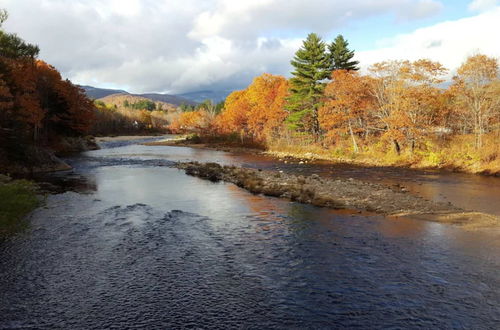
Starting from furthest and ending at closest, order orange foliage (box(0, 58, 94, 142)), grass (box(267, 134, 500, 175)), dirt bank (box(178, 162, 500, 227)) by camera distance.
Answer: orange foliage (box(0, 58, 94, 142)) < grass (box(267, 134, 500, 175)) < dirt bank (box(178, 162, 500, 227))

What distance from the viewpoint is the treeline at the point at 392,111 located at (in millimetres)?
39281

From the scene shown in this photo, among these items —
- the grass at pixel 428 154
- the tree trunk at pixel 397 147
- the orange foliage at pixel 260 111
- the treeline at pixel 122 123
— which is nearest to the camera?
the grass at pixel 428 154

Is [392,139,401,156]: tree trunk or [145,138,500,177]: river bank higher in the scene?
[392,139,401,156]: tree trunk

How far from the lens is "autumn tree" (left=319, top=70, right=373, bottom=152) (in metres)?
47.8

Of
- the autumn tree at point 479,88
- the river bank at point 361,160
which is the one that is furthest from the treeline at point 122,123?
the autumn tree at point 479,88

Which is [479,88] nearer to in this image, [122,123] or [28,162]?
[28,162]

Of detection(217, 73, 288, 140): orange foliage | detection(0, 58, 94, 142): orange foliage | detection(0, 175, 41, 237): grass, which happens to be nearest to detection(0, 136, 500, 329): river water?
detection(0, 175, 41, 237): grass

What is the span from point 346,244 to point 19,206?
16282mm

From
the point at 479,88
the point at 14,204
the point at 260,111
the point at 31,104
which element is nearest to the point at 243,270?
the point at 14,204

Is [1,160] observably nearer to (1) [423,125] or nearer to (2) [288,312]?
(2) [288,312]

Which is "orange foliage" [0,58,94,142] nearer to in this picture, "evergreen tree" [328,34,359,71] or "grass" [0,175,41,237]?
"grass" [0,175,41,237]

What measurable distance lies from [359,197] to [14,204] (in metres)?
19.3

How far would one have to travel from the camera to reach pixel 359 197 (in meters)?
22.4

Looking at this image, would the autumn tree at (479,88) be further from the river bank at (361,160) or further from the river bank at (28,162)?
the river bank at (28,162)
